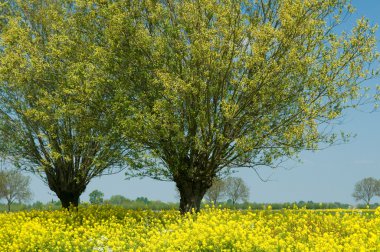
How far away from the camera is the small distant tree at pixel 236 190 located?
157 ft

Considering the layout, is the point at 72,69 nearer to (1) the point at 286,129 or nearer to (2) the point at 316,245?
(1) the point at 286,129

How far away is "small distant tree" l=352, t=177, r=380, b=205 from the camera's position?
55925mm

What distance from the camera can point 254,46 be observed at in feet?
52.1

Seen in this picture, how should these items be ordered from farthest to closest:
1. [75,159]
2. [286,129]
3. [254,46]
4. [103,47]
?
1. [75,159]
2. [103,47]
3. [286,129]
4. [254,46]

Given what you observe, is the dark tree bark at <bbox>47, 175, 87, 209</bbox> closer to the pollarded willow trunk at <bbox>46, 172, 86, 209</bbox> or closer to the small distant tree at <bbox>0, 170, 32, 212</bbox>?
the pollarded willow trunk at <bbox>46, 172, 86, 209</bbox>

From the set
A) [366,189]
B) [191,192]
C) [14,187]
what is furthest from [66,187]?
[366,189]

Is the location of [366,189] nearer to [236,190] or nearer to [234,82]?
[236,190]

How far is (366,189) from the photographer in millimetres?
56719

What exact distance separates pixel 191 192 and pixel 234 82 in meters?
4.46

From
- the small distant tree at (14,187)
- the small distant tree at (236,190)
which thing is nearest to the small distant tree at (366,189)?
the small distant tree at (236,190)

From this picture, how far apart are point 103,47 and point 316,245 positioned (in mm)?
11093

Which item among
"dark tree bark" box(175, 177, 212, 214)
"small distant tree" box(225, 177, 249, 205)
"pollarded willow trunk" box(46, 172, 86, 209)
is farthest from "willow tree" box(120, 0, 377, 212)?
"small distant tree" box(225, 177, 249, 205)

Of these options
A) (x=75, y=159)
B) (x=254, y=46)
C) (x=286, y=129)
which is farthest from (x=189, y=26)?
(x=75, y=159)

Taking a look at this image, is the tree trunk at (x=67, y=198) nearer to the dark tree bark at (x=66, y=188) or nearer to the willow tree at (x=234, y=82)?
the dark tree bark at (x=66, y=188)
